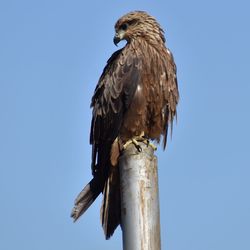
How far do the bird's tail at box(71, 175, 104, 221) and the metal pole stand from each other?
134cm

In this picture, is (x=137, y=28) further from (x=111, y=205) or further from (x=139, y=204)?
(x=139, y=204)

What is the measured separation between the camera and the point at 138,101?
6.71m

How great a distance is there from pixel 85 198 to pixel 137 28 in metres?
2.37

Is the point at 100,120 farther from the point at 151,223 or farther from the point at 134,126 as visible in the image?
the point at 151,223

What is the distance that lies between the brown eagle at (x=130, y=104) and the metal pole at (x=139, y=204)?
2.04 meters

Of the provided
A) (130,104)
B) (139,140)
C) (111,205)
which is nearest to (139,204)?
(139,140)

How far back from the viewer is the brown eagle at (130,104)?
6.71 meters

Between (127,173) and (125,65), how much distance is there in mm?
2614

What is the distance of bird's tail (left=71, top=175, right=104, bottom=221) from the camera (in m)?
5.73

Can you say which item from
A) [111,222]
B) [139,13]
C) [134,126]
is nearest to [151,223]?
[111,222]

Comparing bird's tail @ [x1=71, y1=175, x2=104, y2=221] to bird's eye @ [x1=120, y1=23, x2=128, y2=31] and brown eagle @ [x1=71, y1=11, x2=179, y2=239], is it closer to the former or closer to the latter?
brown eagle @ [x1=71, y1=11, x2=179, y2=239]

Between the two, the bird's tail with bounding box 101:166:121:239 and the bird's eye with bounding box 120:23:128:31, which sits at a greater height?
the bird's eye with bounding box 120:23:128:31

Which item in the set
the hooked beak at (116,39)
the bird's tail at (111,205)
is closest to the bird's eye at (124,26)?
the hooked beak at (116,39)

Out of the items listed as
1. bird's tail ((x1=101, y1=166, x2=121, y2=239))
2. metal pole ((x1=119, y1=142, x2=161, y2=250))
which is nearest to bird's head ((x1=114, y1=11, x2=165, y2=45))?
bird's tail ((x1=101, y1=166, x2=121, y2=239))
